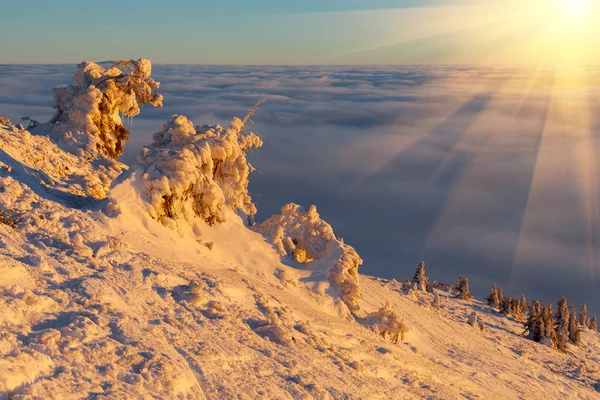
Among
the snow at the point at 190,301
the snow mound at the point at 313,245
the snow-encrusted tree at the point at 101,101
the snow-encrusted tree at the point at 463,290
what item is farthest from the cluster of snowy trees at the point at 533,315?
the snow-encrusted tree at the point at 101,101

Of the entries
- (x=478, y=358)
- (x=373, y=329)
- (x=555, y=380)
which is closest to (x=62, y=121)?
(x=373, y=329)

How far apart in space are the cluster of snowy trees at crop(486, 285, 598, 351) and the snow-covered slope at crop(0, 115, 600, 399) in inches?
770

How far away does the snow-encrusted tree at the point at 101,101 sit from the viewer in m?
23.3

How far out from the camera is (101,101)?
24.0 m

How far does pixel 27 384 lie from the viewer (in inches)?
278

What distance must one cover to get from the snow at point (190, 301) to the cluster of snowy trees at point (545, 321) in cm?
1736

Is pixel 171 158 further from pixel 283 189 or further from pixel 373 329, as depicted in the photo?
pixel 283 189

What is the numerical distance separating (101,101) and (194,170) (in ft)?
32.0

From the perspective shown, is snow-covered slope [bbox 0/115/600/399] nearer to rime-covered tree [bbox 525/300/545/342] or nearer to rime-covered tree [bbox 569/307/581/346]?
rime-covered tree [bbox 525/300/545/342]

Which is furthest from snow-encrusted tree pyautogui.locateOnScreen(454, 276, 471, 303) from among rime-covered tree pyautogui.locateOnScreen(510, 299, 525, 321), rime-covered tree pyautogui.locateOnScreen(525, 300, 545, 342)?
rime-covered tree pyautogui.locateOnScreen(525, 300, 545, 342)

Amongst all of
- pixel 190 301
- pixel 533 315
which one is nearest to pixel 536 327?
pixel 533 315

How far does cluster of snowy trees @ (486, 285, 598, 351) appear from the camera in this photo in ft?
131

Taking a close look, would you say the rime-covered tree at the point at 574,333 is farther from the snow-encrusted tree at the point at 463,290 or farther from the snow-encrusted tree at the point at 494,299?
the snow-encrusted tree at the point at 463,290

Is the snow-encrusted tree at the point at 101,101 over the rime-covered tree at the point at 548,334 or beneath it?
over
